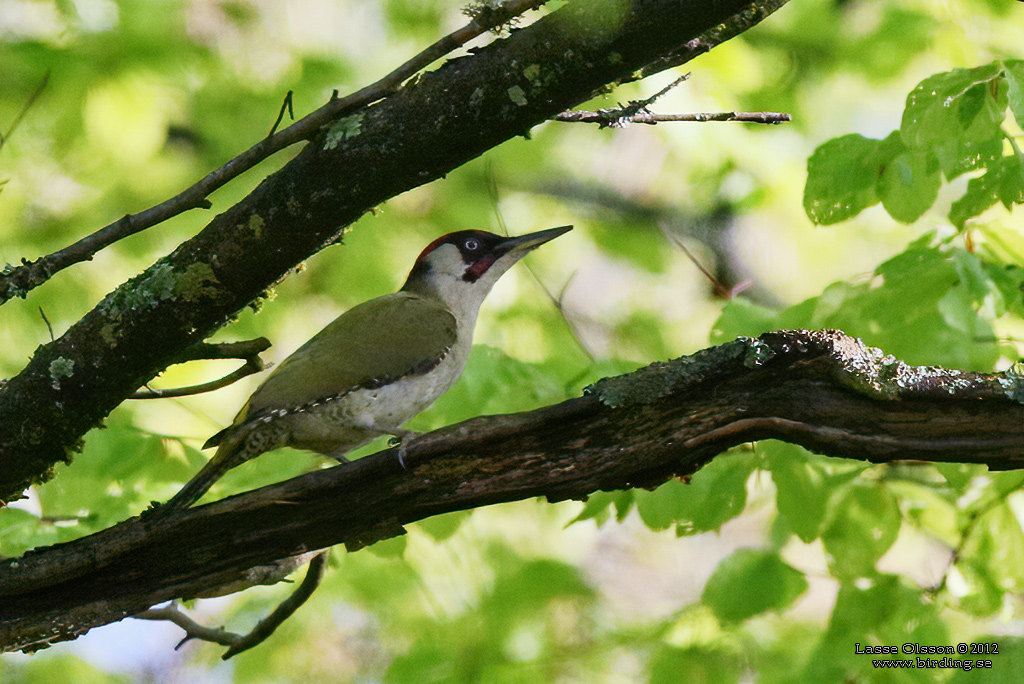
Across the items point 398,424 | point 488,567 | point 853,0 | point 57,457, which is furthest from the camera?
point 853,0

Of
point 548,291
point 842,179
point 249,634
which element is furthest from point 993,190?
point 249,634

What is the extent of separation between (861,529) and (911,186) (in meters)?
1.44

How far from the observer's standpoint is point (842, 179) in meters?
3.34

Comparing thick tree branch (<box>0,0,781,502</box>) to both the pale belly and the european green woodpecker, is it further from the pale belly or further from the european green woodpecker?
the pale belly

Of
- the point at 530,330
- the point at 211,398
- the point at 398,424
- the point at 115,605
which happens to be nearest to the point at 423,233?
the point at 530,330

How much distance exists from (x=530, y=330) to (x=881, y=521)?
284 cm

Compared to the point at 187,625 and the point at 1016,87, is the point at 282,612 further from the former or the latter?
the point at 1016,87

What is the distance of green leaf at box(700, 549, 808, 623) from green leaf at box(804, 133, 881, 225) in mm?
1562

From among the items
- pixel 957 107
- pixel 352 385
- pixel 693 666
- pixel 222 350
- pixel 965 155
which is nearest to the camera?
pixel 957 107

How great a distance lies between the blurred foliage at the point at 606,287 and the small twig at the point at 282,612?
1.74 feet

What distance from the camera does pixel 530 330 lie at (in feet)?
19.7

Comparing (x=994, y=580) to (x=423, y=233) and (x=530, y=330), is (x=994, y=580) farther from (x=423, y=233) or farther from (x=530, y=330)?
(x=423, y=233)

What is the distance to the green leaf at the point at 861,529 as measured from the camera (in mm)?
3699

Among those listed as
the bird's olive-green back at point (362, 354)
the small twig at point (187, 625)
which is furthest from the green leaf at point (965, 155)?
the small twig at point (187, 625)
